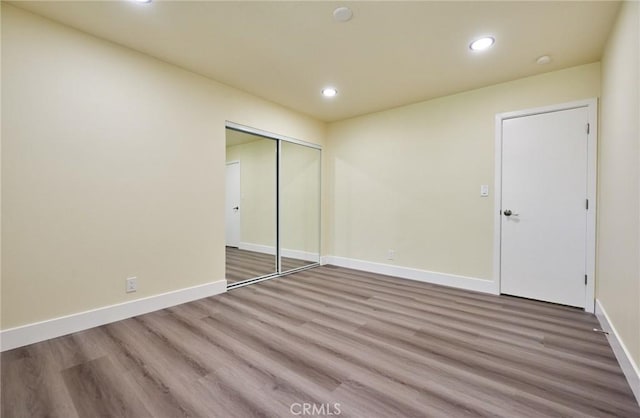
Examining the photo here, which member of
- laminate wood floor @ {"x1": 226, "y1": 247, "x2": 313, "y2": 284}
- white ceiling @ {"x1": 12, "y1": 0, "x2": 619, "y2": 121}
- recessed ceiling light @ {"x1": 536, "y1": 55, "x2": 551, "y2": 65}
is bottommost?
laminate wood floor @ {"x1": 226, "y1": 247, "x2": 313, "y2": 284}

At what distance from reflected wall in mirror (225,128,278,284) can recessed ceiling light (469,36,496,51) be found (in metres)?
3.15

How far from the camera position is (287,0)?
1935mm

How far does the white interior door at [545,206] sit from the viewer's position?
279 cm

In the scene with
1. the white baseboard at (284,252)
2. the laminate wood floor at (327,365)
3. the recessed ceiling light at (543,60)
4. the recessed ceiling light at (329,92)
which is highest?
the recessed ceiling light at (329,92)

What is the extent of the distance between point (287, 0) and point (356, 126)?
2682 mm

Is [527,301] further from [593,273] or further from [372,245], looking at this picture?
[372,245]

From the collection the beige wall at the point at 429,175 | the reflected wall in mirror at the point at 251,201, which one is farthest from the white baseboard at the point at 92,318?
the beige wall at the point at 429,175

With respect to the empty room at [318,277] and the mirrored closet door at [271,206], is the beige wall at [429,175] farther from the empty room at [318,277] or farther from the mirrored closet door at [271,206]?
the mirrored closet door at [271,206]

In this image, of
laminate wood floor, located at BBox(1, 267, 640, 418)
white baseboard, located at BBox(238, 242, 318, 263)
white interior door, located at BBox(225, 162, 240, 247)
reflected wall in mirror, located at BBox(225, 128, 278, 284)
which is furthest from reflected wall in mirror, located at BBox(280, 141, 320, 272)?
laminate wood floor, located at BBox(1, 267, 640, 418)

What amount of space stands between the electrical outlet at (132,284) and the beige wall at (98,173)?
0.04 meters

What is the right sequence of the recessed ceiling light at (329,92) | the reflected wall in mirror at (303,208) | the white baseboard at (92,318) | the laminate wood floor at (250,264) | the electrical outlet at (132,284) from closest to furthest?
the white baseboard at (92,318), the electrical outlet at (132,284), the recessed ceiling light at (329,92), the laminate wood floor at (250,264), the reflected wall in mirror at (303,208)

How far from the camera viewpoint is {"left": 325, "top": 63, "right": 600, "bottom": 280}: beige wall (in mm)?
3201

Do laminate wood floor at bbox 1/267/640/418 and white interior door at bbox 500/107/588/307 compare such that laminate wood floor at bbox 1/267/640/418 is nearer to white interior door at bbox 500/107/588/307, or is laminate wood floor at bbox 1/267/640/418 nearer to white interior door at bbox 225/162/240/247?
white interior door at bbox 500/107/588/307

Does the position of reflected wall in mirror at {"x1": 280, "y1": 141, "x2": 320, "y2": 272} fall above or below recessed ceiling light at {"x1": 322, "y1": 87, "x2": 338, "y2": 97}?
below
